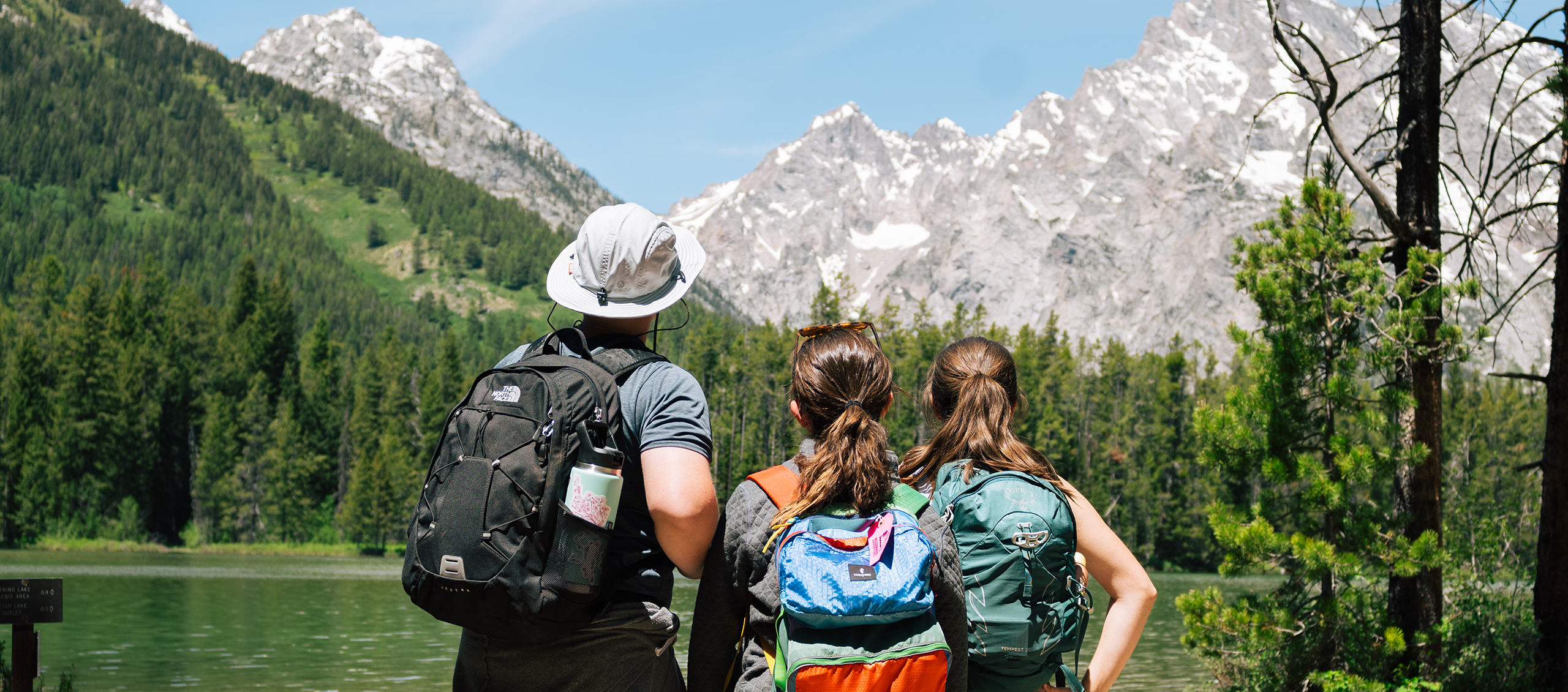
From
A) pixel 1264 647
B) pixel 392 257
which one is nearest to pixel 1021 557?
pixel 1264 647

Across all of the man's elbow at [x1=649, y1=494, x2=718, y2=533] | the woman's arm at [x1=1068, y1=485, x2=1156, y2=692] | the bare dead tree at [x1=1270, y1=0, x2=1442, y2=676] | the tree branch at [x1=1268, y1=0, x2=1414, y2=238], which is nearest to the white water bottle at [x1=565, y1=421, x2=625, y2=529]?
the man's elbow at [x1=649, y1=494, x2=718, y2=533]

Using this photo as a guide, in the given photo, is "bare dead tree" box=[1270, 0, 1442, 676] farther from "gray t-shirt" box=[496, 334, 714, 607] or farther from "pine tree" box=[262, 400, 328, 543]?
"pine tree" box=[262, 400, 328, 543]

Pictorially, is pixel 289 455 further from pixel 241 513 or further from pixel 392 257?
pixel 392 257

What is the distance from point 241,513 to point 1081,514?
214 feet

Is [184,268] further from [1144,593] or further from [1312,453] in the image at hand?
[1144,593]

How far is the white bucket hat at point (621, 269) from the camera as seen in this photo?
276 cm

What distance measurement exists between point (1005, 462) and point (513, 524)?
1.30 meters

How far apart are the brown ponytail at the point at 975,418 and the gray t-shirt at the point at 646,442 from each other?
0.72m

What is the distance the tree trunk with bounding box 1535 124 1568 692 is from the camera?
803 centimetres

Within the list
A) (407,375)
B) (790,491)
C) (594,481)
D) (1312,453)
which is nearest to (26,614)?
(594,481)

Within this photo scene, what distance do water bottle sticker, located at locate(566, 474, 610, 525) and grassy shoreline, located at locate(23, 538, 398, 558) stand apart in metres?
58.5

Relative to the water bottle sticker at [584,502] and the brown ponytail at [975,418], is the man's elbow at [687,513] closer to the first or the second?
the water bottle sticker at [584,502]

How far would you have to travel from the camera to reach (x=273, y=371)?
235 ft

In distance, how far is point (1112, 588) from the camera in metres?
3.05
